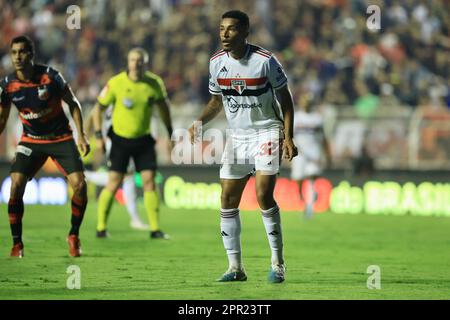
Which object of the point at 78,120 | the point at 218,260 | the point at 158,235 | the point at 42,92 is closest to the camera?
the point at 42,92

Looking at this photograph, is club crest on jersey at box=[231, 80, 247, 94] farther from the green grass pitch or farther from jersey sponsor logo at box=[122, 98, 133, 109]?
jersey sponsor logo at box=[122, 98, 133, 109]

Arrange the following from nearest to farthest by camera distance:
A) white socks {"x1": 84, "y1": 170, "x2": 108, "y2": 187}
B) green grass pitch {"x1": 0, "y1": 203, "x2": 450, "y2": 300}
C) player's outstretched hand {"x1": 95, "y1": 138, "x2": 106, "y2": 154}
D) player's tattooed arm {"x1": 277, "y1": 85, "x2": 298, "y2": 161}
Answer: green grass pitch {"x1": 0, "y1": 203, "x2": 450, "y2": 300} < player's tattooed arm {"x1": 277, "y1": 85, "x2": 298, "y2": 161} < player's outstretched hand {"x1": 95, "y1": 138, "x2": 106, "y2": 154} < white socks {"x1": 84, "y1": 170, "x2": 108, "y2": 187}

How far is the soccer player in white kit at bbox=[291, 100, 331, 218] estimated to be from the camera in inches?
788

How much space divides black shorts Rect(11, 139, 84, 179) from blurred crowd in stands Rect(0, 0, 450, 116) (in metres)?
11.8

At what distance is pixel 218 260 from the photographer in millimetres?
12547

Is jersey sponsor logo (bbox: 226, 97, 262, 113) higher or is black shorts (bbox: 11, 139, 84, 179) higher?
jersey sponsor logo (bbox: 226, 97, 262, 113)

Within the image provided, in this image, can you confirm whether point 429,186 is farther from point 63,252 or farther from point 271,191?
point 271,191

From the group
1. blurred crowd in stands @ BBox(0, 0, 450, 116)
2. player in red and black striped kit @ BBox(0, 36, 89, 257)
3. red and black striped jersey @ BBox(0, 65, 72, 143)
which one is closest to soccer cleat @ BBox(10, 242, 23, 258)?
player in red and black striped kit @ BBox(0, 36, 89, 257)

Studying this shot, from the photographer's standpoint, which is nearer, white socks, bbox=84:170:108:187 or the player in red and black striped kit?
the player in red and black striped kit

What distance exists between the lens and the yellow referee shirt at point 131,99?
15.4 metres

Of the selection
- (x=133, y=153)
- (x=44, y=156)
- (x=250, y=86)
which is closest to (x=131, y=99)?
(x=133, y=153)

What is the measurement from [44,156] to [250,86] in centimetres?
317

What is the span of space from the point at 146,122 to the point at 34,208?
6631 millimetres

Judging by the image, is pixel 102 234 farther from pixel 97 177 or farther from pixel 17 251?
pixel 97 177
